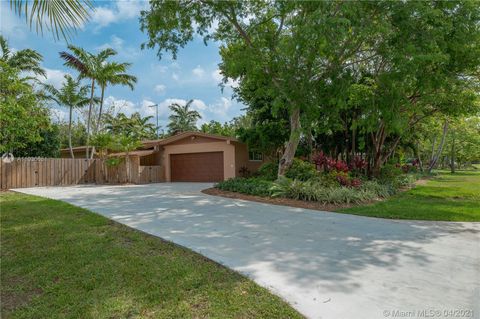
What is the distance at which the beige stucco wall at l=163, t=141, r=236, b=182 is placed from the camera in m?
17.8

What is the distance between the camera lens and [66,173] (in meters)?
17.4

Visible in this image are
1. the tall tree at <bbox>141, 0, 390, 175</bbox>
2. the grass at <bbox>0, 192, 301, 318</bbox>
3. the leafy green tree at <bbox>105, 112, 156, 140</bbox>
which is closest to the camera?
the grass at <bbox>0, 192, 301, 318</bbox>

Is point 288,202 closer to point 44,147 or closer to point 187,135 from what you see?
point 187,135

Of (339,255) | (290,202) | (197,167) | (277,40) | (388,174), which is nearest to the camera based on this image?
(339,255)

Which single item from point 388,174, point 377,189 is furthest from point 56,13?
point 388,174

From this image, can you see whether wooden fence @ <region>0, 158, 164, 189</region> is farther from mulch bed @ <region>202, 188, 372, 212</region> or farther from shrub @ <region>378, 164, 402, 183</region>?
shrub @ <region>378, 164, 402, 183</region>

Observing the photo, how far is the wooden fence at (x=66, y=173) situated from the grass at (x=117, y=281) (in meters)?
12.0

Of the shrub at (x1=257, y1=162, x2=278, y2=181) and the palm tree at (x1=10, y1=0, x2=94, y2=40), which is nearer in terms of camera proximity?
the palm tree at (x1=10, y1=0, x2=94, y2=40)

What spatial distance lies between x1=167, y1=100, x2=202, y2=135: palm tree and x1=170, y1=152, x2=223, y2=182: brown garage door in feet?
60.8

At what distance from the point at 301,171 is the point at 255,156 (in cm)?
835

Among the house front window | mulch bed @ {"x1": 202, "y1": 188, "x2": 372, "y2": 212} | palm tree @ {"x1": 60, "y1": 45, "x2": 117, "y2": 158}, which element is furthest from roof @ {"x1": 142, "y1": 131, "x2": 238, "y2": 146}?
mulch bed @ {"x1": 202, "y1": 188, "x2": 372, "y2": 212}

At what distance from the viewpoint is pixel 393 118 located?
8844 mm

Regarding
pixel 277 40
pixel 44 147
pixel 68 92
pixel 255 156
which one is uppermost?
pixel 68 92

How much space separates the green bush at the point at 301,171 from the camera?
438 inches
